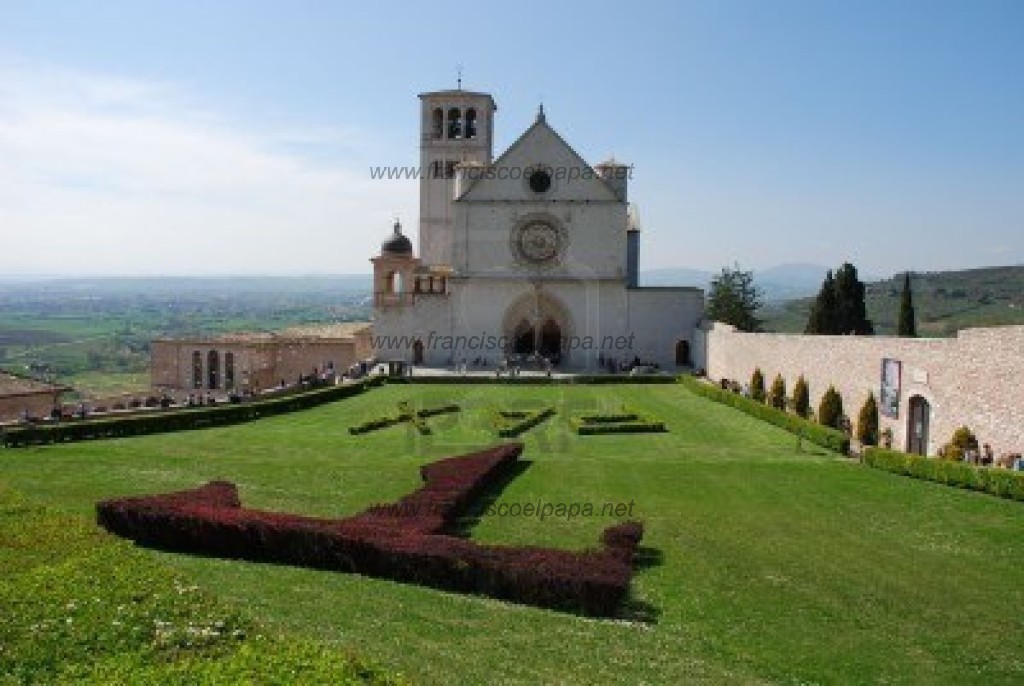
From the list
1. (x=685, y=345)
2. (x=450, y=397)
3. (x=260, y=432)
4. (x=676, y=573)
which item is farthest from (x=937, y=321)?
(x=676, y=573)

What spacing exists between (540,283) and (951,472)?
3245cm

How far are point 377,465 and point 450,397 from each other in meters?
15.6

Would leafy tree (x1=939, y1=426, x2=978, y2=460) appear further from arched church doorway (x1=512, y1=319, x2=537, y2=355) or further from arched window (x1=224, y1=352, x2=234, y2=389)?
arched window (x1=224, y1=352, x2=234, y2=389)

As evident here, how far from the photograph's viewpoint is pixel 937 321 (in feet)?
372

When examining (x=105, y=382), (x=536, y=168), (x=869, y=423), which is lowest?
(x=105, y=382)

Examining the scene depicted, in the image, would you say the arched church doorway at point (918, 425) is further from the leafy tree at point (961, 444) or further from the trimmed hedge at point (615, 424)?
the trimmed hedge at point (615, 424)

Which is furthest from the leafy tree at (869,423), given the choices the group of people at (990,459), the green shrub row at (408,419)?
the green shrub row at (408,419)

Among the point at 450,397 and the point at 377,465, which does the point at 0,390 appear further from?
the point at 377,465

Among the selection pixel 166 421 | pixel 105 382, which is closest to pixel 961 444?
pixel 166 421

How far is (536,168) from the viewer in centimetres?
5141

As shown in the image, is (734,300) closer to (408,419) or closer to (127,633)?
(408,419)

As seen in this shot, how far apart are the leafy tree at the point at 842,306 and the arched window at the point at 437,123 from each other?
968 inches

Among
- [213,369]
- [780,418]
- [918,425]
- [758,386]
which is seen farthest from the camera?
[213,369]

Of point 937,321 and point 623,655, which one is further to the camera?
point 937,321
